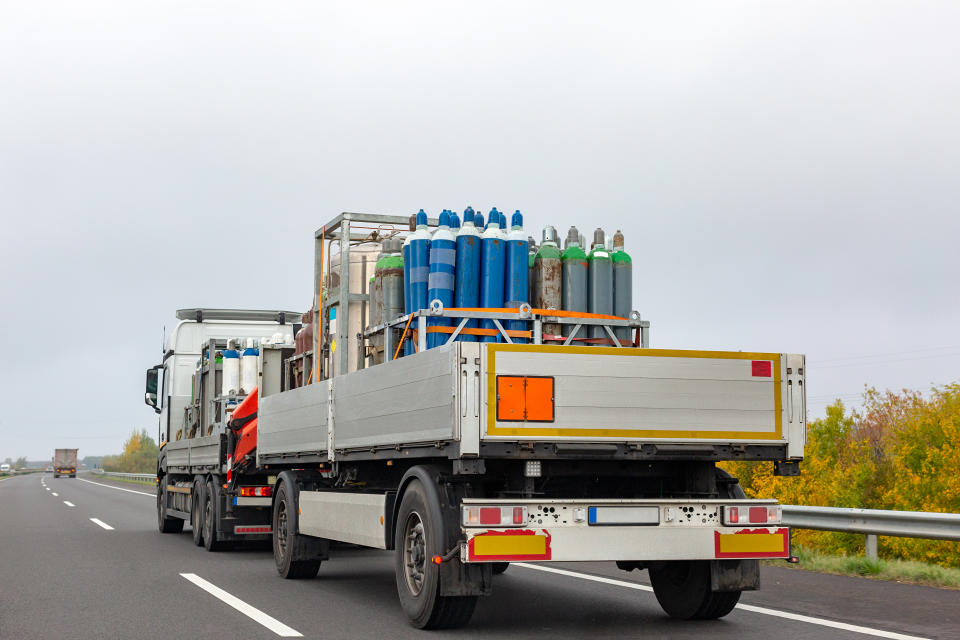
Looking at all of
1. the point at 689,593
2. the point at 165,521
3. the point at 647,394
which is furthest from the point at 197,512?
the point at 647,394

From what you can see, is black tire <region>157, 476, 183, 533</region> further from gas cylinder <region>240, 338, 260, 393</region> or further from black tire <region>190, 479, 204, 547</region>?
gas cylinder <region>240, 338, 260, 393</region>

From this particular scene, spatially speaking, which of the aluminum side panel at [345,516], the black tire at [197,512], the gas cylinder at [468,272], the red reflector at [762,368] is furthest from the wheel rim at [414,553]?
the black tire at [197,512]

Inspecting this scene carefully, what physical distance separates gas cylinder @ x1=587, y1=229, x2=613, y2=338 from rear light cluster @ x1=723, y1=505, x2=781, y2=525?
1.96 metres

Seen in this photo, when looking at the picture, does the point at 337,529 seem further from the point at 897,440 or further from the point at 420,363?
the point at 897,440

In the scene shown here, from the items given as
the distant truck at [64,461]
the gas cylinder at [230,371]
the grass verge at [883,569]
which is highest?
the gas cylinder at [230,371]

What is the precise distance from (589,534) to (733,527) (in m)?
1.10

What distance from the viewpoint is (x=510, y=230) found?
31.1ft

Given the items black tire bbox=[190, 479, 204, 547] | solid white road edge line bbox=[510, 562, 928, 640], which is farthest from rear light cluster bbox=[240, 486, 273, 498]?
solid white road edge line bbox=[510, 562, 928, 640]

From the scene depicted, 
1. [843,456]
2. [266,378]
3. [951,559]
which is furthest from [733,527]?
[843,456]

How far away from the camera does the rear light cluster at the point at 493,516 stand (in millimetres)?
7312

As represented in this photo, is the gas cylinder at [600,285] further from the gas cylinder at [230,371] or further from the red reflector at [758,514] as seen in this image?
the gas cylinder at [230,371]

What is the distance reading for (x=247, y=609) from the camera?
9195 millimetres

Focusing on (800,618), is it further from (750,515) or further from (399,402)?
(399,402)

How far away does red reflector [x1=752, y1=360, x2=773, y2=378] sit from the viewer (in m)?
8.11
